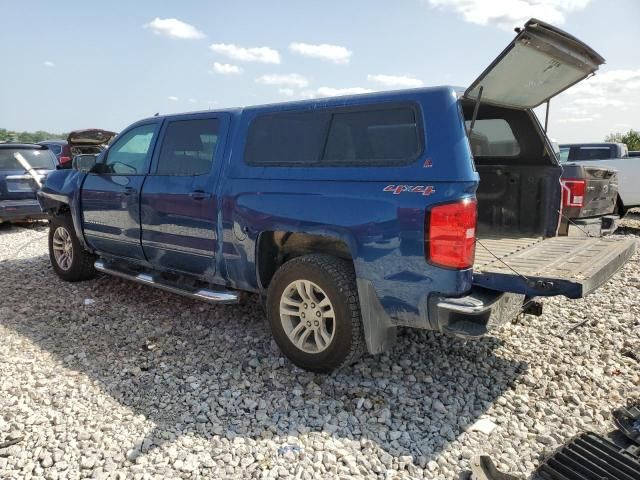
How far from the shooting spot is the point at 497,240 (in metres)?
4.34

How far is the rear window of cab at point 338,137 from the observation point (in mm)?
3256

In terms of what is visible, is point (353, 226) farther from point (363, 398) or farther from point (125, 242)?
point (125, 242)

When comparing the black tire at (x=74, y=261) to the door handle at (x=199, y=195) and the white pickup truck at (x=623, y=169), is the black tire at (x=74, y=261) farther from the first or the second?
the white pickup truck at (x=623, y=169)

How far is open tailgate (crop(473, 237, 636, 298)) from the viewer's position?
2.88 meters

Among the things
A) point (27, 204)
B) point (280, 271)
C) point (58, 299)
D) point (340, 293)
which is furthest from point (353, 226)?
point (27, 204)

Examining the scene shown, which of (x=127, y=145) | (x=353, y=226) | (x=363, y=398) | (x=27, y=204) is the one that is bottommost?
(x=363, y=398)

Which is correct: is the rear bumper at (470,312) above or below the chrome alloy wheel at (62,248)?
above

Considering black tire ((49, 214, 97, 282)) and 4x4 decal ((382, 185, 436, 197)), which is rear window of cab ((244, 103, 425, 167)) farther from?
black tire ((49, 214, 97, 282))

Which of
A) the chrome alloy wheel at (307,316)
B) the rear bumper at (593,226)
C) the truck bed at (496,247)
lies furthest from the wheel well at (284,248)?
the rear bumper at (593,226)

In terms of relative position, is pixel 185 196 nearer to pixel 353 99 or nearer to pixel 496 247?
pixel 353 99

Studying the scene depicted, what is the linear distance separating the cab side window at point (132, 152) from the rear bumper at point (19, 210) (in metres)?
4.78

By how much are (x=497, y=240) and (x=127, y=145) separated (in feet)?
12.3

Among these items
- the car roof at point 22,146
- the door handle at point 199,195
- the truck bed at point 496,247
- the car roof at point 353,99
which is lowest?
the truck bed at point 496,247

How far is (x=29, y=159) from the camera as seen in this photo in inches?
384
